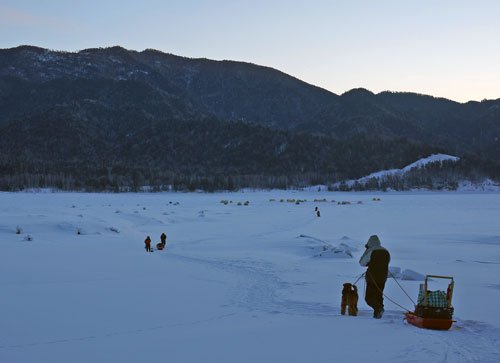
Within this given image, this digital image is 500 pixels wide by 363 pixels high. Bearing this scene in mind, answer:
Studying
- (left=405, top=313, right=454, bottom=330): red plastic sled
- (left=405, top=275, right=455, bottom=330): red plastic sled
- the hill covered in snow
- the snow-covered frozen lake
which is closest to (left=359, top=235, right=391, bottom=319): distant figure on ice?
the snow-covered frozen lake

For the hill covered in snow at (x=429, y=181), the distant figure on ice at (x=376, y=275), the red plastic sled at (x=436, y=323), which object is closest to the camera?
the red plastic sled at (x=436, y=323)

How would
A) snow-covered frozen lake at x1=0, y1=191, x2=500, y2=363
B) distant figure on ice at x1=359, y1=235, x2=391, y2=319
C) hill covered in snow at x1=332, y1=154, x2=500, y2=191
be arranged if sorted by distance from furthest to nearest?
hill covered in snow at x1=332, y1=154, x2=500, y2=191
distant figure on ice at x1=359, y1=235, x2=391, y2=319
snow-covered frozen lake at x1=0, y1=191, x2=500, y2=363

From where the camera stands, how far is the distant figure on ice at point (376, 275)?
36.7ft

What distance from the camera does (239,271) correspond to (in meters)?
18.5

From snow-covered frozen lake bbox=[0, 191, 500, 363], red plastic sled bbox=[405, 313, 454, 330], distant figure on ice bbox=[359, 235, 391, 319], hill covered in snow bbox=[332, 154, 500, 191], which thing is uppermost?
hill covered in snow bbox=[332, 154, 500, 191]

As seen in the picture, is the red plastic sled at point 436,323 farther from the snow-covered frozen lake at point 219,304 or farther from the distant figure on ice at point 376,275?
the distant figure on ice at point 376,275

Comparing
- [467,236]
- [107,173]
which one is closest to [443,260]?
[467,236]

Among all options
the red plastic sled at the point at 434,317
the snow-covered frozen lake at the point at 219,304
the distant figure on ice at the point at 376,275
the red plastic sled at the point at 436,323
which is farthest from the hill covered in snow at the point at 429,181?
the red plastic sled at the point at 436,323

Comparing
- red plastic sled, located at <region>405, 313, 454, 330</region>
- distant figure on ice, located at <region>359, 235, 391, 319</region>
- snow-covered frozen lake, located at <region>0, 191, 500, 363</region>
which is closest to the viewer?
snow-covered frozen lake, located at <region>0, 191, 500, 363</region>

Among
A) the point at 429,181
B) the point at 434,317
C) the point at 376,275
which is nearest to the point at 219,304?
the point at 376,275

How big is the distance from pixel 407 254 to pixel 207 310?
1491cm

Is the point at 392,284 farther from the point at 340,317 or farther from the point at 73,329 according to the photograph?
the point at 73,329

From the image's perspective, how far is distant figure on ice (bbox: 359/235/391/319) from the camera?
1120 cm

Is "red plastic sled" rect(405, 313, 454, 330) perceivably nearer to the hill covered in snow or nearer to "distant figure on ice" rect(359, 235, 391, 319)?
"distant figure on ice" rect(359, 235, 391, 319)
